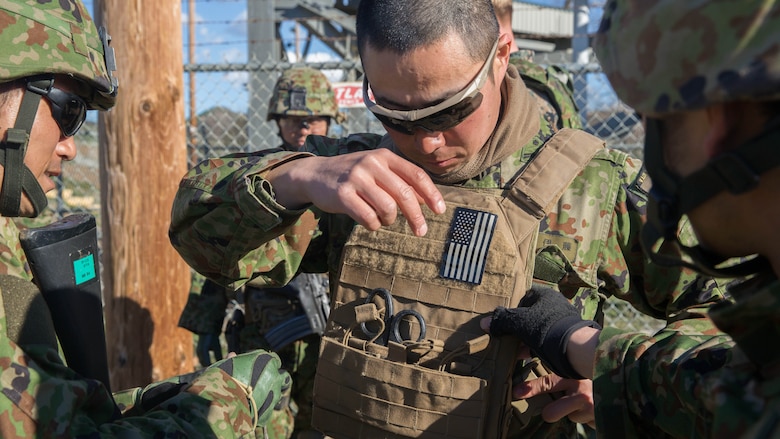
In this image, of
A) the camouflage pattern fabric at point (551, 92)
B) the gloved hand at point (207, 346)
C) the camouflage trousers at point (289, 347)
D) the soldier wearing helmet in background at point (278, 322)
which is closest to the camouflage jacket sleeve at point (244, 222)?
the camouflage pattern fabric at point (551, 92)

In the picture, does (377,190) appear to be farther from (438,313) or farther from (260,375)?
(260,375)

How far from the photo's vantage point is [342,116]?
5.65 metres

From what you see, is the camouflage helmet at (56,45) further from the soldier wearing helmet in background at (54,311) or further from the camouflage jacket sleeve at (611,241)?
the camouflage jacket sleeve at (611,241)

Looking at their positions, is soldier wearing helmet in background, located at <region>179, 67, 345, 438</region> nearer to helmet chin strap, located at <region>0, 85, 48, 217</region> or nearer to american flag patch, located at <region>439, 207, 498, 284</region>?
american flag patch, located at <region>439, 207, 498, 284</region>

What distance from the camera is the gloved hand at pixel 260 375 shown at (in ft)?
6.70

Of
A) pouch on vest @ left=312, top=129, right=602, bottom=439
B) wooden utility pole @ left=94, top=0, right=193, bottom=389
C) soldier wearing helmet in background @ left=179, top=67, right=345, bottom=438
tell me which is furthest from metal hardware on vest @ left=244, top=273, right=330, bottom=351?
pouch on vest @ left=312, top=129, right=602, bottom=439

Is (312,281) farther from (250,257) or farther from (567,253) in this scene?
(567,253)

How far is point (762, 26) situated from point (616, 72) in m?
0.26

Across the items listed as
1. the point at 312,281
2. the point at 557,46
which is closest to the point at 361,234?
the point at 312,281

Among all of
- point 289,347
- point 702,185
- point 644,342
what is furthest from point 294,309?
point 702,185

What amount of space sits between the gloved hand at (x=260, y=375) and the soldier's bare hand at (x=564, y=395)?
2.19ft

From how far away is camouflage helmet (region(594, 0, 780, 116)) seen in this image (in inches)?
40.3

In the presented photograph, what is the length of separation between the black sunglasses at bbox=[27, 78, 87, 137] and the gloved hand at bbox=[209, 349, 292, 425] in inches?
29.0

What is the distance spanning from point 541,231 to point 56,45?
133cm
